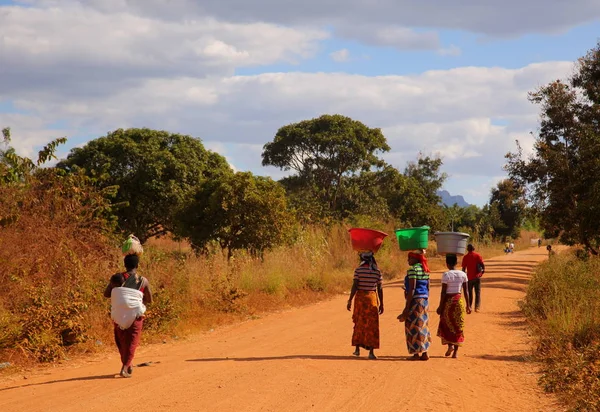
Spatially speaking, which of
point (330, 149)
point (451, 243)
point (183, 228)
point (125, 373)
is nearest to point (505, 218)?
point (330, 149)

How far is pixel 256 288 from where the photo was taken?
1903 cm

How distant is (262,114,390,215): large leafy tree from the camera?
1709 inches

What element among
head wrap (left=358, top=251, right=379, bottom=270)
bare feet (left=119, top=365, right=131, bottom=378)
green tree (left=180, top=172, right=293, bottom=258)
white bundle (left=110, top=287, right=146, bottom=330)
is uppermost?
green tree (left=180, top=172, right=293, bottom=258)

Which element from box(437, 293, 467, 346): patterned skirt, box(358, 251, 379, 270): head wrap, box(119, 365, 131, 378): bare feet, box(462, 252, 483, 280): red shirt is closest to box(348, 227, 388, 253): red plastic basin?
box(358, 251, 379, 270): head wrap

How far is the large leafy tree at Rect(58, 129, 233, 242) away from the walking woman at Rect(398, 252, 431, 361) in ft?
74.6

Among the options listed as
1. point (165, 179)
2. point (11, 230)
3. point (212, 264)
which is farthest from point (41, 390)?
point (165, 179)

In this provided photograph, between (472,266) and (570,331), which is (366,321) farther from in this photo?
(472,266)

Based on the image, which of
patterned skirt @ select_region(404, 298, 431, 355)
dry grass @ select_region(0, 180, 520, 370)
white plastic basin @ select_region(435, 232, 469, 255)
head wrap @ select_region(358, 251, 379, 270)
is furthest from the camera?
white plastic basin @ select_region(435, 232, 469, 255)

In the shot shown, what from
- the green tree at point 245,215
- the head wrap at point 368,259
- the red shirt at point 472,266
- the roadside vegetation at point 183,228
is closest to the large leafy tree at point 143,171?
the roadside vegetation at point 183,228

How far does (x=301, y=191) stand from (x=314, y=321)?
2879cm

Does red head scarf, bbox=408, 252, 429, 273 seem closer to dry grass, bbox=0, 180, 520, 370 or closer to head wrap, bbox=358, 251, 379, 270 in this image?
head wrap, bbox=358, 251, 379, 270

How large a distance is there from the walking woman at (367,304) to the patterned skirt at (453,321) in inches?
46.3

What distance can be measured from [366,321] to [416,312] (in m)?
0.80

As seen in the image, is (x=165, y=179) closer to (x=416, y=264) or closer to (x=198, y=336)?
(x=198, y=336)
